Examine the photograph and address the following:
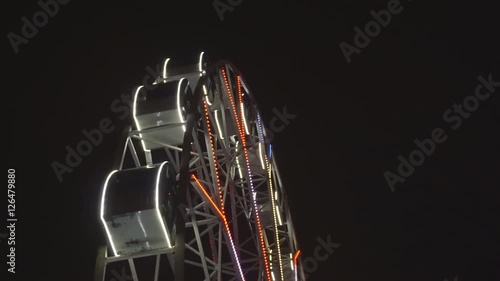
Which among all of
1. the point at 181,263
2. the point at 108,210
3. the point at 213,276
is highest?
the point at 108,210

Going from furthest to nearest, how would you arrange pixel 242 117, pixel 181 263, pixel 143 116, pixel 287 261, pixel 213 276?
pixel 287 261, pixel 242 117, pixel 213 276, pixel 143 116, pixel 181 263

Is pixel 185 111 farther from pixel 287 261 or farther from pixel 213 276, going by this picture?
pixel 287 261

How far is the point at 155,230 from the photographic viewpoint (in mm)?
10734

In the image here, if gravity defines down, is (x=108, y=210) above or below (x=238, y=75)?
below

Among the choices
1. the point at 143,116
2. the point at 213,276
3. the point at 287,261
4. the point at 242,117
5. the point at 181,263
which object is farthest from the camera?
the point at 287,261

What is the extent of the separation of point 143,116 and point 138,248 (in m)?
3.35

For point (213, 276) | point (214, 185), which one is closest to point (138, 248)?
point (214, 185)

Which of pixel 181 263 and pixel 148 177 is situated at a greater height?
pixel 148 177

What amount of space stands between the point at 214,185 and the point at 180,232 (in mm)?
3567

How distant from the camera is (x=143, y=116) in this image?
1322cm

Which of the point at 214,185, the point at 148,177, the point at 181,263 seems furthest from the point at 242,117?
the point at 181,263

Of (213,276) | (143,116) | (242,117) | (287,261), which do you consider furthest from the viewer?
(287,261)

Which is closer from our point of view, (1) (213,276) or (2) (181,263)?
(2) (181,263)

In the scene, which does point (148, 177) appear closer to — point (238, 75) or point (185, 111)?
point (185, 111)
